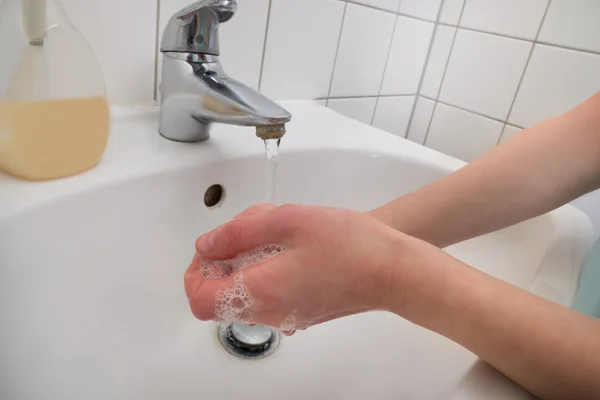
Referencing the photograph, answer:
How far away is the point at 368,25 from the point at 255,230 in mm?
522

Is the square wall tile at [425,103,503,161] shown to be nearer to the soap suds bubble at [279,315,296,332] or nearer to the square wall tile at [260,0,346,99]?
the square wall tile at [260,0,346,99]

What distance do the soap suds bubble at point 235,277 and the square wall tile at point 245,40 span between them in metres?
0.31

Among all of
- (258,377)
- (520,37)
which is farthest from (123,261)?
(520,37)

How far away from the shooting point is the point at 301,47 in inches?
24.9

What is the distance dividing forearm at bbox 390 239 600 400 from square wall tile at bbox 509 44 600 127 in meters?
0.54

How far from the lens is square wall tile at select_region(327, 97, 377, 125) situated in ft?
2.41

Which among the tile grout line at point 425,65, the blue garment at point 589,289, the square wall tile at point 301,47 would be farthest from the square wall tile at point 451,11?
the blue garment at point 589,289

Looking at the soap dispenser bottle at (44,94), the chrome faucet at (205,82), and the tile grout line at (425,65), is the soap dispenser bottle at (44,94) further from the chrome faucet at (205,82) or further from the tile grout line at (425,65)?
the tile grout line at (425,65)

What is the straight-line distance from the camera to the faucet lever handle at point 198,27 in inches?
15.7

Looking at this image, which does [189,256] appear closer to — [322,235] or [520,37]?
[322,235]

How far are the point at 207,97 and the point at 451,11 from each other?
1.83 ft

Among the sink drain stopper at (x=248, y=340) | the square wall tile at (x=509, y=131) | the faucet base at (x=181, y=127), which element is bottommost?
the sink drain stopper at (x=248, y=340)

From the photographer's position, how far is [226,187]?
1.62 ft

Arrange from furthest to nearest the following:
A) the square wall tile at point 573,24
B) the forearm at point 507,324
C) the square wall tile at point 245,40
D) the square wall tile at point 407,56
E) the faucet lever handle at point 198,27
Result: the square wall tile at point 407,56, the square wall tile at point 573,24, the square wall tile at point 245,40, the faucet lever handle at point 198,27, the forearm at point 507,324
